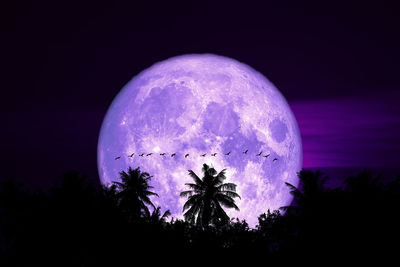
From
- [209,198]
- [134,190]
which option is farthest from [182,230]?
[134,190]

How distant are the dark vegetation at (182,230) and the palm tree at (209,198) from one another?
19.1ft

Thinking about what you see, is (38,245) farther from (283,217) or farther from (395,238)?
(395,238)

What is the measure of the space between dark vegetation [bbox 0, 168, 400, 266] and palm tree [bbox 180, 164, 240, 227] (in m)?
5.81

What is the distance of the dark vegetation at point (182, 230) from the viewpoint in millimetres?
23703

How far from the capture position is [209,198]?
119 ft

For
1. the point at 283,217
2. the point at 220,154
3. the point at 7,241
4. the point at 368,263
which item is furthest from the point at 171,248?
the point at 220,154

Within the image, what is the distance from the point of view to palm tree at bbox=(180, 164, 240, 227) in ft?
116

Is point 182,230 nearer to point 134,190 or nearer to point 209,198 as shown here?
point 209,198

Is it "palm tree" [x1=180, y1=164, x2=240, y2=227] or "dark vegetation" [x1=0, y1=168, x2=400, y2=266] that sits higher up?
"palm tree" [x1=180, y1=164, x2=240, y2=227]

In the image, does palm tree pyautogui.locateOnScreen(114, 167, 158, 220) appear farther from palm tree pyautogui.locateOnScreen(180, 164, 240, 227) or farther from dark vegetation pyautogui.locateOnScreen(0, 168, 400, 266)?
dark vegetation pyautogui.locateOnScreen(0, 168, 400, 266)

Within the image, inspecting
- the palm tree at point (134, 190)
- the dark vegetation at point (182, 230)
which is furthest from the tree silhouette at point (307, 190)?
the palm tree at point (134, 190)

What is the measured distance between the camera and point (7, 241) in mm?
28922

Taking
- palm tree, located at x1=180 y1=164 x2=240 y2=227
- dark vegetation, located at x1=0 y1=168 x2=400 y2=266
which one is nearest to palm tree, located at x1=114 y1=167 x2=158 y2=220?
palm tree, located at x1=180 y1=164 x2=240 y2=227

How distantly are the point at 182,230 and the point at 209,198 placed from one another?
424 inches
